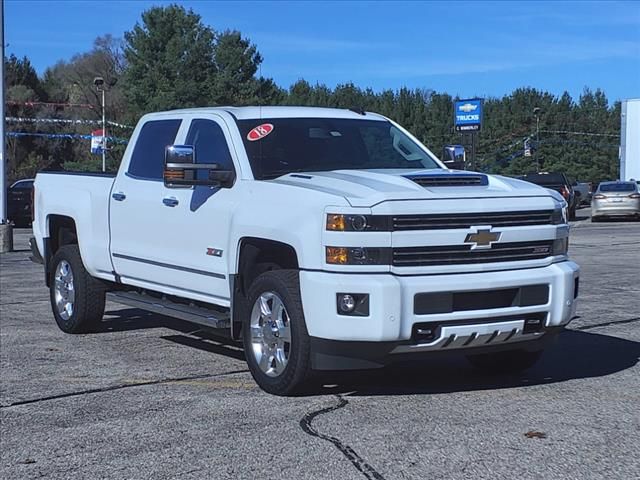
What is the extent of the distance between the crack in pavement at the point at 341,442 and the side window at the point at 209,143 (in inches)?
81.3

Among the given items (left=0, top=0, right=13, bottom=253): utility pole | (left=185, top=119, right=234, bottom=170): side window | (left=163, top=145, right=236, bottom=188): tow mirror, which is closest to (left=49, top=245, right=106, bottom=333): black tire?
(left=185, top=119, right=234, bottom=170): side window

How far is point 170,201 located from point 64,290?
249cm

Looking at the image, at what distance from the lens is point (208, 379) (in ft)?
23.4

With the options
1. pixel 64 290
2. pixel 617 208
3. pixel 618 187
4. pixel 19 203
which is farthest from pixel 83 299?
pixel 618 187

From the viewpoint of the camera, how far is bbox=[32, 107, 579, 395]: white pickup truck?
5805 millimetres

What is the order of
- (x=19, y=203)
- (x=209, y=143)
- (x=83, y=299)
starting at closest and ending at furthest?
(x=209, y=143)
(x=83, y=299)
(x=19, y=203)

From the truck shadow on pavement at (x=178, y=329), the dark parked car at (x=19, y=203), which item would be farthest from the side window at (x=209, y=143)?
the dark parked car at (x=19, y=203)

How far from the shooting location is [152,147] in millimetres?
8375

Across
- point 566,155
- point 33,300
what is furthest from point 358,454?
point 566,155

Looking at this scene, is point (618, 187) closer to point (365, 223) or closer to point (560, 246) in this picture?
point (560, 246)

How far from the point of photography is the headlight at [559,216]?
21.2ft

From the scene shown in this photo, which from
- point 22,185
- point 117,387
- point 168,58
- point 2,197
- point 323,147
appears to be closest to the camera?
point 117,387

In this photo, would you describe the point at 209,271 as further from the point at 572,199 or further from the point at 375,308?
the point at 572,199

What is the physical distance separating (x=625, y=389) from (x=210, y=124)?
3744mm
